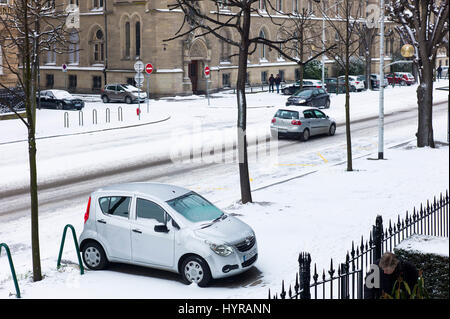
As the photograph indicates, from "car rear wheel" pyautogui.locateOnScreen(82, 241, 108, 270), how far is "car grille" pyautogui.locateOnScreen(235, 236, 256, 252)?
2.50 m

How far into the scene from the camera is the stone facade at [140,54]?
56188 mm

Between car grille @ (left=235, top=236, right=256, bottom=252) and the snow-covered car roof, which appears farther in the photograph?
the snow-covered car roof

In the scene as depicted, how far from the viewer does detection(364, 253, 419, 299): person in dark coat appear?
23.4 feet

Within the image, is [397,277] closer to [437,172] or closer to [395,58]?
[437,172]

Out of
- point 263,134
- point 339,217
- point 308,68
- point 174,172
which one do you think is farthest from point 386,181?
point 308,68

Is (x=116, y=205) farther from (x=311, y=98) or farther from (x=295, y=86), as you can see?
(x=295, y=86)

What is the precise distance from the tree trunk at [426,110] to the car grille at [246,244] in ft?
55.3

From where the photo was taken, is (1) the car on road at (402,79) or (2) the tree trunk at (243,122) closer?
(2) the tree trunk at (243,122)

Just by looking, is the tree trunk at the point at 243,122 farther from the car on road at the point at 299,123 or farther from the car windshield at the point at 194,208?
the car on road at the point at 299,123

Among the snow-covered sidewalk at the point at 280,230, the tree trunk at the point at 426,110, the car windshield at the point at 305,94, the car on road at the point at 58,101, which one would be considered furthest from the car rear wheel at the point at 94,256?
the car on road at the point at 58,101

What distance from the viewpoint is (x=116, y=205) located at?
1241 cm

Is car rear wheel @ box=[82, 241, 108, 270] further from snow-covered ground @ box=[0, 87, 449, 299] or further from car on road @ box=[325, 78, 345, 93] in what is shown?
car on road @ box=[325, 78, 345, 93]

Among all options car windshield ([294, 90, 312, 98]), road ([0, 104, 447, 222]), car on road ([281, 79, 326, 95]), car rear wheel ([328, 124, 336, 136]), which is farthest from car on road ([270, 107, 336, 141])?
car on road ([281, 79, 326, 95])

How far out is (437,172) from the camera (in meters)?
21.5
